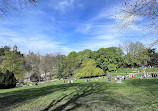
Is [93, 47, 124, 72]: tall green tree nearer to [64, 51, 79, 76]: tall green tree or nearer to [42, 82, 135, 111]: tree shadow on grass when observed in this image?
[64, 51, 79, 76]: tall green tree

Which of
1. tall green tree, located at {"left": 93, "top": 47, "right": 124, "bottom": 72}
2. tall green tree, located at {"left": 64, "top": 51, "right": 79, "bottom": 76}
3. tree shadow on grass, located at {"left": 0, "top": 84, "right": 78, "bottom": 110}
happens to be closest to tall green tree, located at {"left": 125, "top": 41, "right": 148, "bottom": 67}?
tall green tree, located at {"left": 93, "top": 47, "right": 124, "bottom": 72}

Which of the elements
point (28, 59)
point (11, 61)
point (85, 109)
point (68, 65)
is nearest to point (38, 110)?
point (85, 109)

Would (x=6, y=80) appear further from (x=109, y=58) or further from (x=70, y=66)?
(x=109, y=58)

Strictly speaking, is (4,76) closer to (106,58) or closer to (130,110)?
(130,110)

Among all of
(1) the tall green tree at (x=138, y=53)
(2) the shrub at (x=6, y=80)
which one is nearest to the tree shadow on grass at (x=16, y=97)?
(2) the shrub at (x=6, y=80)

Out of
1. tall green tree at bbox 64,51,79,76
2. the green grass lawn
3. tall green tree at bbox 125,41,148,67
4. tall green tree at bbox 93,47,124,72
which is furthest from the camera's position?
tall green tree at bbox 93,47,124,72

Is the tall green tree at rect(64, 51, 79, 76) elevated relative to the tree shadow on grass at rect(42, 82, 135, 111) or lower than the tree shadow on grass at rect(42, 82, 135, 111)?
elevated

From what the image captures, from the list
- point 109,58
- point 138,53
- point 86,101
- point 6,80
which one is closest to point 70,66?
point 109,58

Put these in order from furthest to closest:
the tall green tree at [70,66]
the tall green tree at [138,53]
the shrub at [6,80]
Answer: the tall green tree at [70,66], the shrub at [6,80], the tall green tree at [138,53]

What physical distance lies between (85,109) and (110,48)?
42.8m

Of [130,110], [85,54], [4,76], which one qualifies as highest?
[85,54]

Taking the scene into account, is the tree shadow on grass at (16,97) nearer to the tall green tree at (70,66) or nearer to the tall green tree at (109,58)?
the tall green tree at (70,66)

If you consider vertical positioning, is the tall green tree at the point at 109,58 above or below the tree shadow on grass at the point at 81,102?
above

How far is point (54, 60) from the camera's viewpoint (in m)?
43.6
